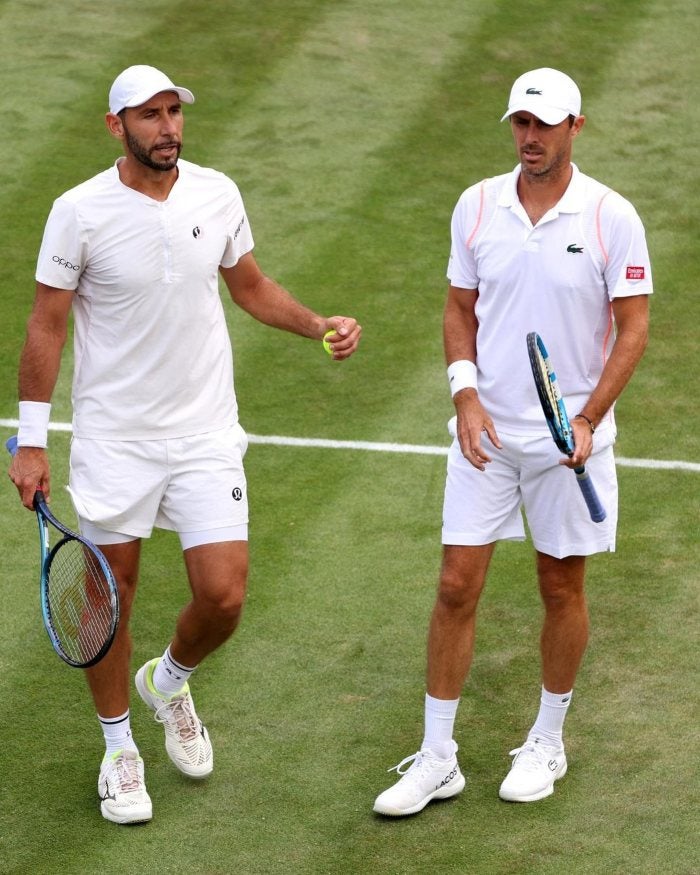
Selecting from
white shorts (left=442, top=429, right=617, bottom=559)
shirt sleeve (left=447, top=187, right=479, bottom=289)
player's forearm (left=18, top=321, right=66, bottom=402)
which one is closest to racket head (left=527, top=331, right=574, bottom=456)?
white shorts (left=442, top=429, right=617, bottom=559)

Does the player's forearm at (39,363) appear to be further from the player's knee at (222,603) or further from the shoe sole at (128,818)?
the shoe sole at (128,818)

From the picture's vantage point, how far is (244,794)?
6273 mm

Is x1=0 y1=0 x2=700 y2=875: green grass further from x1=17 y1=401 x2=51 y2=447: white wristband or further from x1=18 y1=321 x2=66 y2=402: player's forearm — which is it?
x1=18 y1=321 x2=66 y2=402: player's forearm

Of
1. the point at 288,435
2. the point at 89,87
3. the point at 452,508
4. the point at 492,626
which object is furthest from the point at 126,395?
the point at 89,87

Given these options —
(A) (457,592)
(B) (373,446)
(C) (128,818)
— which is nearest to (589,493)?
(A) (457,592)

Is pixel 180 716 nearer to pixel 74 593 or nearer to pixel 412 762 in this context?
pixel 74 593

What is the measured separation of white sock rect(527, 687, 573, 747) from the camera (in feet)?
20.8

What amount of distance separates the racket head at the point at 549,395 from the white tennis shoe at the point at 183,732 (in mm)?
1876

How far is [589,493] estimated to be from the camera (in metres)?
5.84

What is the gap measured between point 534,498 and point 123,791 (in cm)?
190

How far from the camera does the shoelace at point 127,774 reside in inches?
242

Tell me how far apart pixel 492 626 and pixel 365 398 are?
2.51 meters

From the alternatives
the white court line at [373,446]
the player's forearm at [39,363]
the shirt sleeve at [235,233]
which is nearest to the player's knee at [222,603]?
the player's forearm at [39,363]

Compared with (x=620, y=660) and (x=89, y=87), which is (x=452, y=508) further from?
(x=89, y=87)
